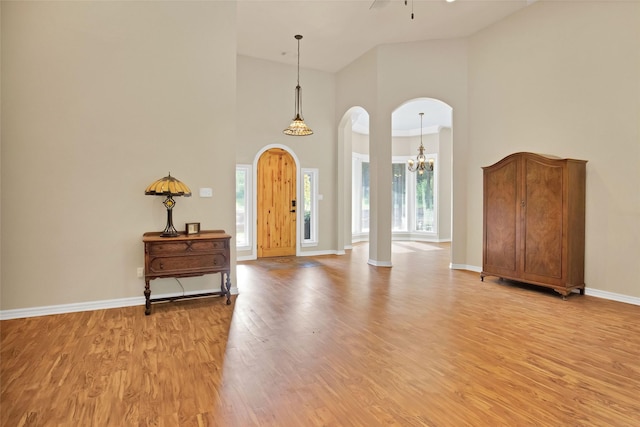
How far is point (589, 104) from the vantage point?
4.42m

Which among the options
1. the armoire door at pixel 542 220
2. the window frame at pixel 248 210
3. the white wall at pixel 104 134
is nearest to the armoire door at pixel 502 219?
the armoire door at pixel 542 220

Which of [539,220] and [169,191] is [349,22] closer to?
[169,191]

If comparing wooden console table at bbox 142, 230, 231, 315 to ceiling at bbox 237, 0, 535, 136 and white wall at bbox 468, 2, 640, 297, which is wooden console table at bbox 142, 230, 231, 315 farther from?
white wall at bbox 468, 2, 640, 297

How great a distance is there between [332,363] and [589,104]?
459cm

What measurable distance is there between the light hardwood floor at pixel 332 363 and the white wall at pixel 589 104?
2.62 feet

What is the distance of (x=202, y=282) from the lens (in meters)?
4.41

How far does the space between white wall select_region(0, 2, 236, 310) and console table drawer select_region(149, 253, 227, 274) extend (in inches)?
19.9

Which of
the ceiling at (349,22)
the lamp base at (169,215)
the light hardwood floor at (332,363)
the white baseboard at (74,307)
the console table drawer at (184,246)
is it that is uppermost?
the ceiling at (349,22)

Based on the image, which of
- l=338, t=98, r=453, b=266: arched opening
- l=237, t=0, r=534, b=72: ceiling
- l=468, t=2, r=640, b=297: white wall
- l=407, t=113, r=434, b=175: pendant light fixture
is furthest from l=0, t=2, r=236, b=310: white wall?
l=407, t=113, r=434, b=175: pendant light fixture

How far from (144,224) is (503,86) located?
5636 millimetres

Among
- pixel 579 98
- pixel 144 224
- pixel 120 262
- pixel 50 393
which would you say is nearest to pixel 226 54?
pixel 144 224

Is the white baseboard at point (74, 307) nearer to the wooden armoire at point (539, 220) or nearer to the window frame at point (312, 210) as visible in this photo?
the window frame at point (312, 210)

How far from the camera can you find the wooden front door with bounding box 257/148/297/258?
7.36 metres

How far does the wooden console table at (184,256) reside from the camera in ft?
12.2
